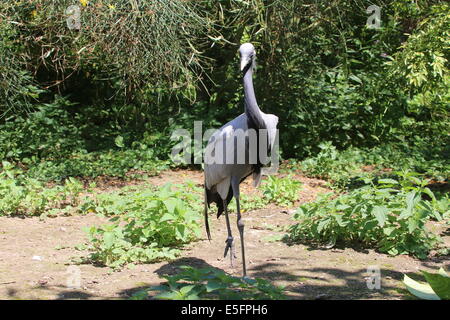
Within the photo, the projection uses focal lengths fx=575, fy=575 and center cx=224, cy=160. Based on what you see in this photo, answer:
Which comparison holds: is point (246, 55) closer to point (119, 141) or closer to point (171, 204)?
point (171, 204)

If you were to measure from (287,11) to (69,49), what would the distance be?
3.25 meters

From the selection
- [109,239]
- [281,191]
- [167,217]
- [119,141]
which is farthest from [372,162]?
[109,239]

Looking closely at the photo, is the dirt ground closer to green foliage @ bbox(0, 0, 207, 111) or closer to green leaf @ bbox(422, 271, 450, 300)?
green leaf @ bbox(422, 271, 450, 300)

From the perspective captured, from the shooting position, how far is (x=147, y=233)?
17.0 feet

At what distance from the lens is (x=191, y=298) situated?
10.4 feet

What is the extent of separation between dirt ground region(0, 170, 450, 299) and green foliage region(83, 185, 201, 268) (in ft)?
0.34

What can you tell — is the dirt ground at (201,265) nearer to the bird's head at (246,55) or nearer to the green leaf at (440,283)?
the green leaf at (440,283)

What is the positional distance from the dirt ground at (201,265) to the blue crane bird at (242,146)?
43cm

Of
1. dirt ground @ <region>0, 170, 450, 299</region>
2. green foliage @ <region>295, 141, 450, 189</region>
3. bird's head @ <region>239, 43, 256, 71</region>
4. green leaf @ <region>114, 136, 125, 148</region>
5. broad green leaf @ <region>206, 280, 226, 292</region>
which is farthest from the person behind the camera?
green leaf @ <region>114, 136, 125, 148</region>

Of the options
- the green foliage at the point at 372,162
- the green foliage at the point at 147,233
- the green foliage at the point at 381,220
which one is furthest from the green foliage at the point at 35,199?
the green foliage at the point at 372,162

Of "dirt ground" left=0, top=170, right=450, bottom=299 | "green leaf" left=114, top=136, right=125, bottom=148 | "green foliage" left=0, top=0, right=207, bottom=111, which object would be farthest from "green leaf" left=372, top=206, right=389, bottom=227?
Answer: "green leaf" left=114, top=136, right=125, bottom=148

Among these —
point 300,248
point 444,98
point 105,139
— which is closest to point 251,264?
point 300,248

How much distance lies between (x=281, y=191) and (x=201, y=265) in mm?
2457

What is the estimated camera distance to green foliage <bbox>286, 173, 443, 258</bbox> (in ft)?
16.2
